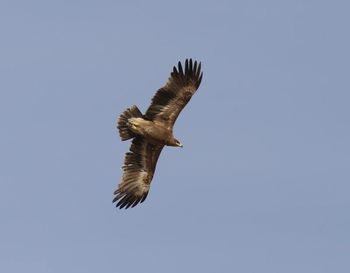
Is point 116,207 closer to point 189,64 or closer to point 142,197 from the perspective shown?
point 142,197

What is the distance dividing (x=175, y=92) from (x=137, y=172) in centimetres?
322

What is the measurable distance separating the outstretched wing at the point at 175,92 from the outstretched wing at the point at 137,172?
4.29ft

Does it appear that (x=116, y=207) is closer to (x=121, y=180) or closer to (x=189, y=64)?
(x=121, y=180)

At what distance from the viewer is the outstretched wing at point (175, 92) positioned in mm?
60812

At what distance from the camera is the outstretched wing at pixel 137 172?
6194cm

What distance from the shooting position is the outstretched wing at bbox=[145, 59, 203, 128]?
6081 centimetres

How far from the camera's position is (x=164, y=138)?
61.3 metres

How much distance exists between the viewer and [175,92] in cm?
6091

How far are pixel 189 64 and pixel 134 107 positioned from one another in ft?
7.40

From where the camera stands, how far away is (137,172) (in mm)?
62344

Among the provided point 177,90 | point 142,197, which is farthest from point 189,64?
point 142,197

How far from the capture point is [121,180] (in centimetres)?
6222

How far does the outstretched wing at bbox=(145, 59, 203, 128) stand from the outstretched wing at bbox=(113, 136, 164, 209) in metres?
1.31

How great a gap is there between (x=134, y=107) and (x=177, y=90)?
4.91ft
